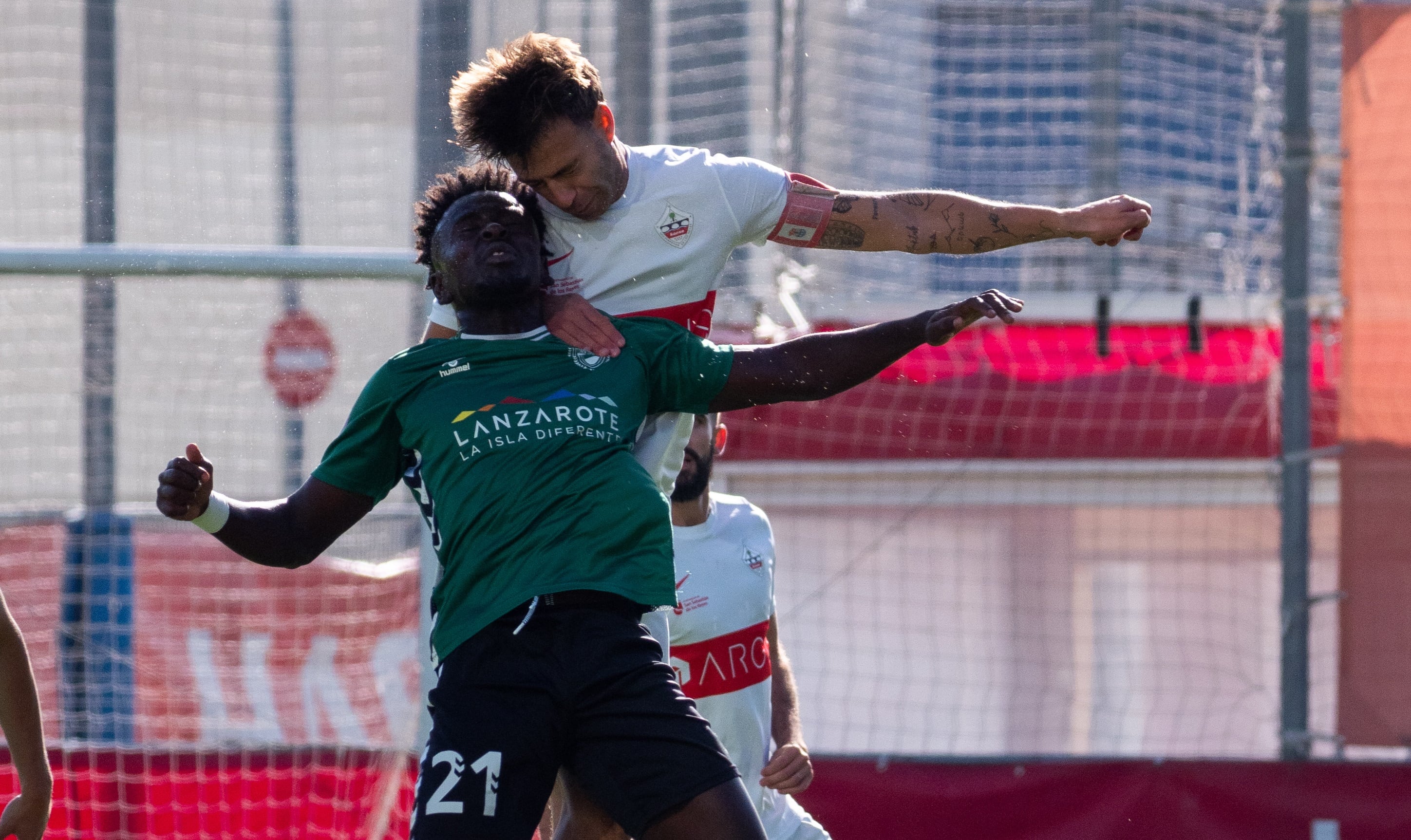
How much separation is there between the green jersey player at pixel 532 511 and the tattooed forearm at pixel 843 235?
0.42m

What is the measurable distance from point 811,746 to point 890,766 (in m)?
0.94

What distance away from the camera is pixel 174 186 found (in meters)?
5.78

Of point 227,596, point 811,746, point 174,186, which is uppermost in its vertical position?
point 174,186

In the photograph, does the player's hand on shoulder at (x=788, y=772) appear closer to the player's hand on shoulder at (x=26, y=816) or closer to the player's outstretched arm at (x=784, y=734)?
the player's outstretched arm at (x=784, y=734)

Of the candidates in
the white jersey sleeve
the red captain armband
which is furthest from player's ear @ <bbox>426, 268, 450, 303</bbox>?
the red captain armband

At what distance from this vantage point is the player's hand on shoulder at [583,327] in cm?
305

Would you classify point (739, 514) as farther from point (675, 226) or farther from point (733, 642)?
point (675, 226)

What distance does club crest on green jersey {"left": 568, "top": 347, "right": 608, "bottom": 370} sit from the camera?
3049 millimetres

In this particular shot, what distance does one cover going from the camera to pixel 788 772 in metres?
3.57

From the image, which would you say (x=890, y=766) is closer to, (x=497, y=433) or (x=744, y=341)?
(x=744, y=341)

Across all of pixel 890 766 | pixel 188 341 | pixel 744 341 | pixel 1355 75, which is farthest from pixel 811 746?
pixel 1355 75

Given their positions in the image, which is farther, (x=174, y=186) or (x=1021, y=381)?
(x=1021, y=381)

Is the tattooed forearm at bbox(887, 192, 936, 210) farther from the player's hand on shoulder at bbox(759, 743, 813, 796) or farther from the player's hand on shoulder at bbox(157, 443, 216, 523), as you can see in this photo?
the player's hand on shoulder at bbox(157, 443, 216, 523)

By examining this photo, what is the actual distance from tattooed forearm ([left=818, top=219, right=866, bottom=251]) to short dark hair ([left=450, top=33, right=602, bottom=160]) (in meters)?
0.59
